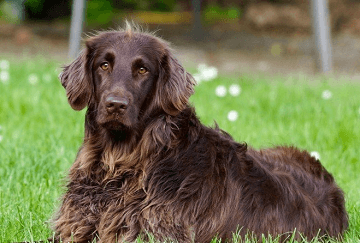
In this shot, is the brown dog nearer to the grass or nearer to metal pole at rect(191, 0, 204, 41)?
the grass

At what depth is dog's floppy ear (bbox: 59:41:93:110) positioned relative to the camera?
375cm

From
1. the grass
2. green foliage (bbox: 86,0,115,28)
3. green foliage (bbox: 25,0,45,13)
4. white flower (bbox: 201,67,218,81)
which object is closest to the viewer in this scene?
the grass

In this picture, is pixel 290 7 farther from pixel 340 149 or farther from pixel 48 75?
pixel 340 149

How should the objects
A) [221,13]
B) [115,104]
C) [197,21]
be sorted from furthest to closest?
[221,13]
[197,21]
[115,104]

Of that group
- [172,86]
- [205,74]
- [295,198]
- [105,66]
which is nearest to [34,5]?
[205,74]

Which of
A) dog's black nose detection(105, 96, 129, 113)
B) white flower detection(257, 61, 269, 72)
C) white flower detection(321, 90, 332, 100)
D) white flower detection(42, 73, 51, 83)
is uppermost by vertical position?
dog's black nose detection(105, 96, 129, 113)

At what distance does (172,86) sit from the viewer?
3.68 meters

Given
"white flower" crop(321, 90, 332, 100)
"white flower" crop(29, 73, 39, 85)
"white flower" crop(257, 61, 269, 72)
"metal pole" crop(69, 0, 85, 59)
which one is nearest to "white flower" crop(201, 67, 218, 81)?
"white flower" crop(321, 90, 332, 100)

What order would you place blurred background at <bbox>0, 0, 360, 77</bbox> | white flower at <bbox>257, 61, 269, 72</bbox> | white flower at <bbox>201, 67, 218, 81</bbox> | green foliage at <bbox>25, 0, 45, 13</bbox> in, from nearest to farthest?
white flower at <bbox>201, 67, 218, 81</bbox>, white flower at <bbox>257, 61, 269, 72</bbox>, blurred background at <bbox>0, 0, 360, 77</bbox>, green foliage at <bbox>25, 0, 45, 13</bbox>

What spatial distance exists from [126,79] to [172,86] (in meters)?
0.30

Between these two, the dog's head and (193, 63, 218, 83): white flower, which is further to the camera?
(193, 63, 218, 83): white flower

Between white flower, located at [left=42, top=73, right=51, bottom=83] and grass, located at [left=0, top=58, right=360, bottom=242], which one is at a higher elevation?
grass, located at [left=0, top=58, right=360, bottom=242]

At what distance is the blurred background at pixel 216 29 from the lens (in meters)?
12.2

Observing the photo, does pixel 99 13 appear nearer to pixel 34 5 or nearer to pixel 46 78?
pixel 34 5
